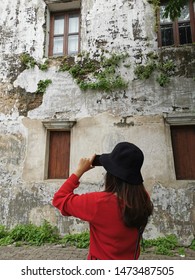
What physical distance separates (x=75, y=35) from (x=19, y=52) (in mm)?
1902

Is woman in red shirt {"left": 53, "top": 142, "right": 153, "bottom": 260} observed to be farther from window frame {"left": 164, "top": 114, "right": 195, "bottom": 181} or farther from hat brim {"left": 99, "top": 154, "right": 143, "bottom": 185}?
window frame {"left": 164, "top": 114, "right": 195, "bottom": 181}

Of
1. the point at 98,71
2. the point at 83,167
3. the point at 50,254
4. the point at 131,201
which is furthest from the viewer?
the point at 98,71

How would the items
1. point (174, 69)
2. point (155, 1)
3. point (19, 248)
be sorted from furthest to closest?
point (155, 1), point (174, 69), point (19, 248)

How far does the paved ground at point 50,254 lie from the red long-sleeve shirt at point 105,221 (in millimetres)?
3295

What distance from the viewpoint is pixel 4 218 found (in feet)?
19.4

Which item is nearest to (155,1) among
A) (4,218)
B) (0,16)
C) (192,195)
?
(0,16)

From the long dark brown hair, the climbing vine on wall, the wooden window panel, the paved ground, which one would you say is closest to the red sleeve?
the long dark brown hair

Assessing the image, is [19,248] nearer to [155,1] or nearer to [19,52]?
[19,52]

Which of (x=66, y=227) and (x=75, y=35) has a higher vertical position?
(x=75, y=35)

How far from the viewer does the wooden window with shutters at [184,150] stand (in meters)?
5.66

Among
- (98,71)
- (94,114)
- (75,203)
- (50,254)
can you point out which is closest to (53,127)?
(94,114)

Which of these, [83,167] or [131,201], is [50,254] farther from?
[131,201]

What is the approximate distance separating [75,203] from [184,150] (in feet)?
16.0

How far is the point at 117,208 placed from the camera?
157 cm
